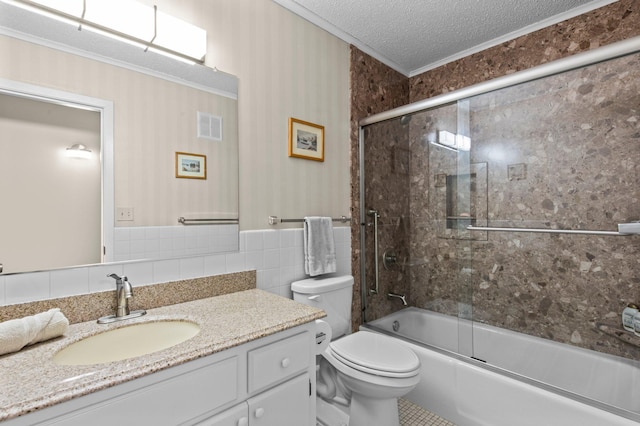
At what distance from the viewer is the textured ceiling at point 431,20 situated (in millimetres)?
1899

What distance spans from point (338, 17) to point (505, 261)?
198 cm

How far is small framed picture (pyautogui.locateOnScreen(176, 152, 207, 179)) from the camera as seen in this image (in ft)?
4.77

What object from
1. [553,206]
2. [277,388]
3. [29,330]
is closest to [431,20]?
[553,206]

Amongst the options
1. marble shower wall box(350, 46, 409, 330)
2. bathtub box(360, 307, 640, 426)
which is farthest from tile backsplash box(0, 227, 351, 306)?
bathtub box(360, 307, 640, 426)

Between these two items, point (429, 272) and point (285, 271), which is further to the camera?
point (429, 272)

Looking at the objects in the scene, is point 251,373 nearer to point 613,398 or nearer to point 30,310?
point 30,310

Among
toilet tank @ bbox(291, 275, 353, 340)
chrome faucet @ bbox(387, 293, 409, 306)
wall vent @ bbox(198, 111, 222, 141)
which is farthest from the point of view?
chrome faucet @ bbox(387, 293, 409, 306)

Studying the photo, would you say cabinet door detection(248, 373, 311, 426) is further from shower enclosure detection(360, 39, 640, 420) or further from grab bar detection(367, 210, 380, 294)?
grab bar detection(367, 210, 380, 294)

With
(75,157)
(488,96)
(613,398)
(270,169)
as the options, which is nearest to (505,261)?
(613,398)

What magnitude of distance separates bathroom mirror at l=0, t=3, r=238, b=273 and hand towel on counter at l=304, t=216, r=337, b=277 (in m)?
0.47

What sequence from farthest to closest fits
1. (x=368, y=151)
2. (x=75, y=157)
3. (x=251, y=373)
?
1. (x=368, y=151)
2. (x=75, y=157)
3. (x=251, y=373)

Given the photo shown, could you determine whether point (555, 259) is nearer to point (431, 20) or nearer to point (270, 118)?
point (431, 20)

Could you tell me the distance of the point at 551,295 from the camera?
6.43 ft

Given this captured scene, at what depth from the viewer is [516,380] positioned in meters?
1.59
